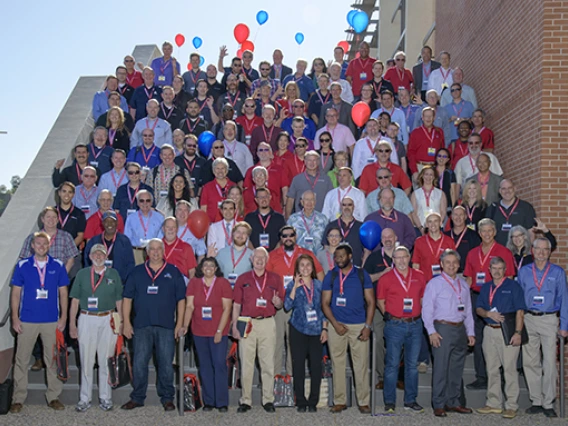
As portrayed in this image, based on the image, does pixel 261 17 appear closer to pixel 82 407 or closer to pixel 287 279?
pixel 287 279

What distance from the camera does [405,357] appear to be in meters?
8.20

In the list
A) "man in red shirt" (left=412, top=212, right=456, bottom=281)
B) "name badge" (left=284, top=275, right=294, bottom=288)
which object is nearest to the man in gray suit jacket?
"man in red shirt" (left=412, top=212, right=456, bottom=281)

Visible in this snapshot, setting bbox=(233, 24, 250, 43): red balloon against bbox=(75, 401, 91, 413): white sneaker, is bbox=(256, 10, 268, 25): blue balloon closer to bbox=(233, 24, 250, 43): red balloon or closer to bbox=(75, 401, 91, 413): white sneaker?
bbox=(233, 24, 250, 43): red balloon

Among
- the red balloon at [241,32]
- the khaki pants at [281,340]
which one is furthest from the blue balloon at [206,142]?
the red balloon at [241,32]

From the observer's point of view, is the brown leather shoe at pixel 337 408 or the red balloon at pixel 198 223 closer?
the brown leather shoe at pixel 337 408

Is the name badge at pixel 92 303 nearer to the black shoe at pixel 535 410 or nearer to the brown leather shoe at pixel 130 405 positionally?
the brown leather shoe at pixel 130 405

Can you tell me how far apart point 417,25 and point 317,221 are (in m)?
20.1

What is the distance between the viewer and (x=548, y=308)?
834 centimetres

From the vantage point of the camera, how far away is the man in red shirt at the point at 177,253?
880 centimetres

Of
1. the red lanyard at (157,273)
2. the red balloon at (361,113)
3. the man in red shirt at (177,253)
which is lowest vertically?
the red lanyard at (157,273)

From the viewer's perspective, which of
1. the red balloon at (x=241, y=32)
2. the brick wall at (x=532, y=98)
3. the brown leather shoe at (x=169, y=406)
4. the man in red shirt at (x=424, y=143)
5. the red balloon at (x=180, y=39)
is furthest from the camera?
the red balloon at (x=180, y=39)

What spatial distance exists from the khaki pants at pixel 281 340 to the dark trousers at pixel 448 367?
1.78 m

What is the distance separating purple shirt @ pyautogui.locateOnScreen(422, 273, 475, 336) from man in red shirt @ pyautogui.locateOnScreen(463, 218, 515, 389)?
448mm

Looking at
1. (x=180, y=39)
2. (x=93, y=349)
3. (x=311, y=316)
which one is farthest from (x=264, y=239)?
(x=180, y=39)
